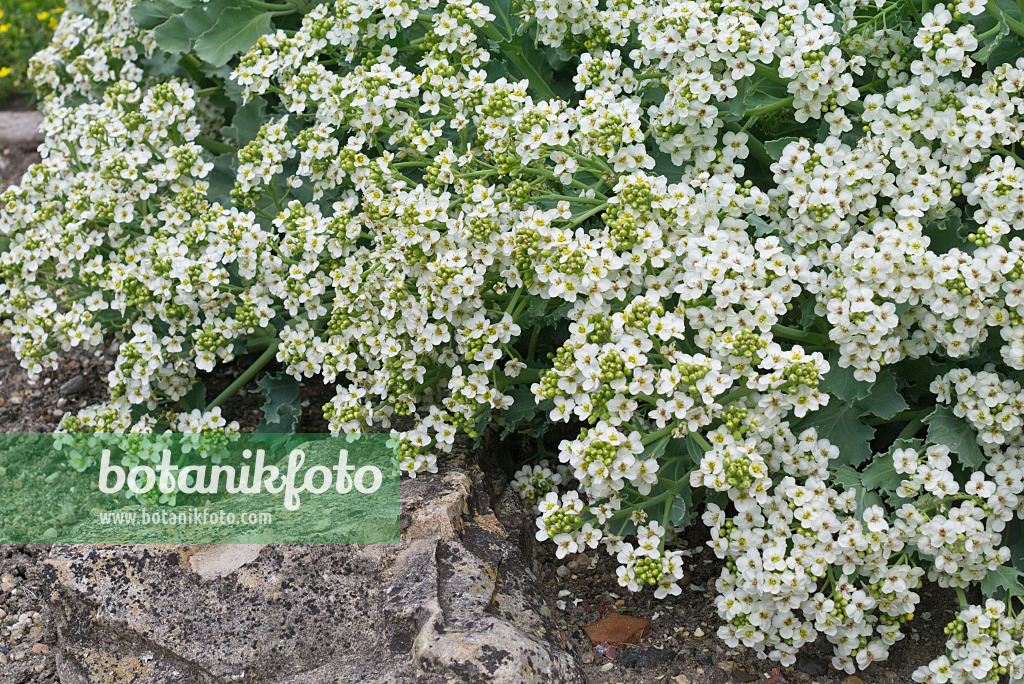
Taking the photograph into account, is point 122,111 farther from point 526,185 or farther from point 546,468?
point 546,468

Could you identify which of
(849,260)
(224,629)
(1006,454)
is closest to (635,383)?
(849,260)

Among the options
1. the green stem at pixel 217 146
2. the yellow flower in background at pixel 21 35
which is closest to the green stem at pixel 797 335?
the green stem at pixel 217 146

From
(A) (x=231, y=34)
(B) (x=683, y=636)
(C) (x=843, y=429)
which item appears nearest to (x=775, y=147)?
(C) (x=843, y=429)

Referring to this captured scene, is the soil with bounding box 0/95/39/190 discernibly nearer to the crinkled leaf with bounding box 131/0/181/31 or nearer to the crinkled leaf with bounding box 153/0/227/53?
the crinkled leaf with bounding box 131/0/181/31

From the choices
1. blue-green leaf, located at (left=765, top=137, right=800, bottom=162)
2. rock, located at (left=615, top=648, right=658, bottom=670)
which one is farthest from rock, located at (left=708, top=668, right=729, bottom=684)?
blue-green leaf, located at (left=765, top=137, right=800, bottom=162)

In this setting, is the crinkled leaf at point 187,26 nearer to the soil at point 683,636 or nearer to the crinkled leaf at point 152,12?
the crinkled leaf at point 152,12

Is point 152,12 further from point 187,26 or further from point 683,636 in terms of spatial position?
point 683,636

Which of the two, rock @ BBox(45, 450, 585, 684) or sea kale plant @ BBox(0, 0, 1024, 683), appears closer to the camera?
sea kale plant @ BBox(0, 0, 1024, 683)
